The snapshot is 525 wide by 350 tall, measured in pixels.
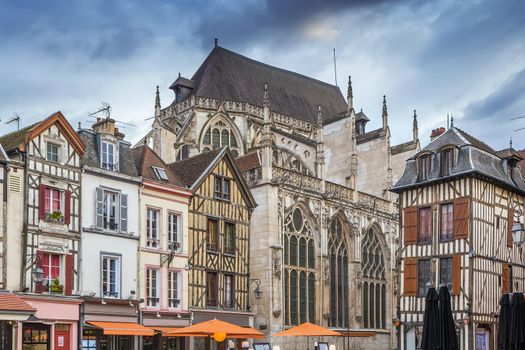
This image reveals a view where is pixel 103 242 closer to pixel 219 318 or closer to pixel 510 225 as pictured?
pixel 219 318

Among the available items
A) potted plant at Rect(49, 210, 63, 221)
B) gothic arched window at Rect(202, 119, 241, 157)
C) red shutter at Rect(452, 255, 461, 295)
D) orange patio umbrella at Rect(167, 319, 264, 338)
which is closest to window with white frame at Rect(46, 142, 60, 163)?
potted plant at Rect(49, 210, 63, 221)

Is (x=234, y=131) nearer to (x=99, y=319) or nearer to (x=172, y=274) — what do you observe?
(x=172, y=274)

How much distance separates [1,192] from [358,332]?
16835 mm

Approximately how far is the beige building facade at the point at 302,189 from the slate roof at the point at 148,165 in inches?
186

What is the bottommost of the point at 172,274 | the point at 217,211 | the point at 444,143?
the point at 172,274

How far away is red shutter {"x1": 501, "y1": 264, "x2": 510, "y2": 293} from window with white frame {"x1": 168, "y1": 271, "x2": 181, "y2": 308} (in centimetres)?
953

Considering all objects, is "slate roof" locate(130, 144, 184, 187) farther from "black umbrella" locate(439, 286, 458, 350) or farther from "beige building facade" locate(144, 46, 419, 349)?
A: "black umbrella" locate(439, 286, 458, 350)

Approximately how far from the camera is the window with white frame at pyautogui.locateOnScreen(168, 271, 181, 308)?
A: 24016 millimetres

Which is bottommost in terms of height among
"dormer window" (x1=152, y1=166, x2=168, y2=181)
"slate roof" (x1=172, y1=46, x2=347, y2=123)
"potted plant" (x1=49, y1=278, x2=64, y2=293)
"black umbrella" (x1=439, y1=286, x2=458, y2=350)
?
"black umbrella" (x1=439, y1=286, x2=458, y2=350)

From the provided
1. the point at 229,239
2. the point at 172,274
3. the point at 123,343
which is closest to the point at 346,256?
the point at 229,239

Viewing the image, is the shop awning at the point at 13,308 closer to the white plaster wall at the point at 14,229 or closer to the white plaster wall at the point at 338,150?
the white plaster wall at the point at 14,229

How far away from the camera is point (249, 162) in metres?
30.2

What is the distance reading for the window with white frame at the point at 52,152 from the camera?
21.0 m

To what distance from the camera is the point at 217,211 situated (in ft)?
85.4
